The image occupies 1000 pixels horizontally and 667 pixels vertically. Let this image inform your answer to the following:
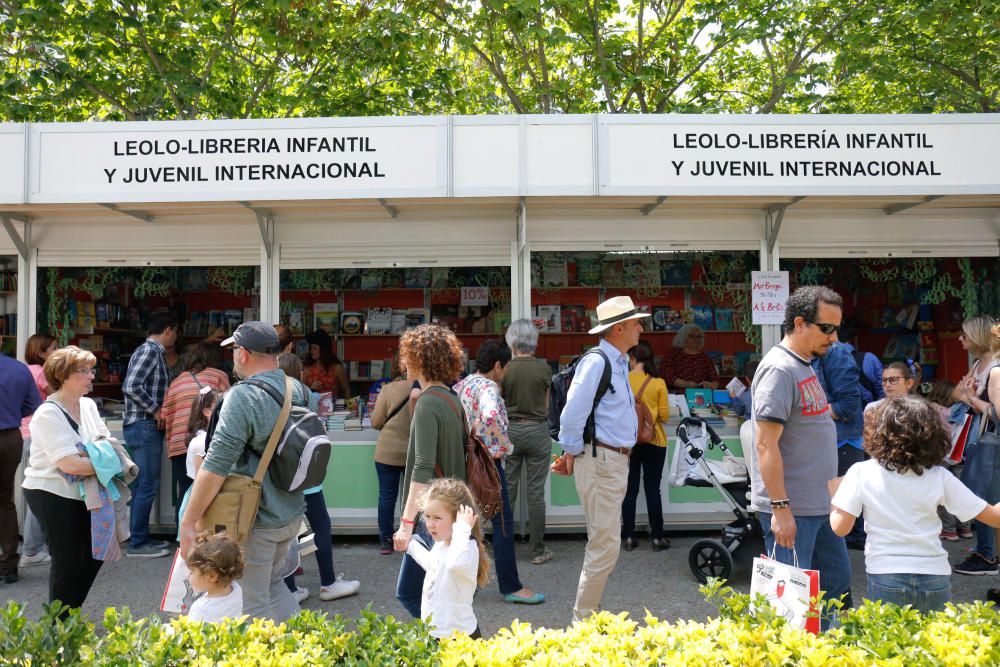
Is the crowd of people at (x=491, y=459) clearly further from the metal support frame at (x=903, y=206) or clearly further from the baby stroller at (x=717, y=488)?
the metal support frame at (x=903, y=206)

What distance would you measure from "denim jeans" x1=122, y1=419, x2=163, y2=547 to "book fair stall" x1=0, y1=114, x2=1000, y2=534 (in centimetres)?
38

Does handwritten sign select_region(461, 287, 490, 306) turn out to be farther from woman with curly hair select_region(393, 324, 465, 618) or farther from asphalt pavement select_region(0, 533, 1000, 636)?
woman with curly hair select_region(393, 324, 465, 618)

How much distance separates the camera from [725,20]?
1112 cm

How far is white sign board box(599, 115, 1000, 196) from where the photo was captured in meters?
5.85

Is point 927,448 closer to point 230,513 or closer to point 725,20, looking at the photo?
point 230,513

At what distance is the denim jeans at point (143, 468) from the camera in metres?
6.05

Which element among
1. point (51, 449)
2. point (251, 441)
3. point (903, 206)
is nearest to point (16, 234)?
point (51, 449)

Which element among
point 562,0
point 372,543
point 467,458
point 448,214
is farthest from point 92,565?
point 562,0

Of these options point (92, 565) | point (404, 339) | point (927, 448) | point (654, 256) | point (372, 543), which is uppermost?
point (654, 256)

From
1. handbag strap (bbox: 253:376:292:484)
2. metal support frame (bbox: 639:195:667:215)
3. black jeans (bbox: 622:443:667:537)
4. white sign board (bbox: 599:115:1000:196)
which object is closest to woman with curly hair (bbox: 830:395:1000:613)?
handbag strap (bbox: 253:376:292:484)

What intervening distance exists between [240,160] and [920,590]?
5.18m

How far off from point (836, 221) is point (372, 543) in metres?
4.82

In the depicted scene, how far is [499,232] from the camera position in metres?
6.70

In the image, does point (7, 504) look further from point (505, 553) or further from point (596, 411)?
point (596, 411)
